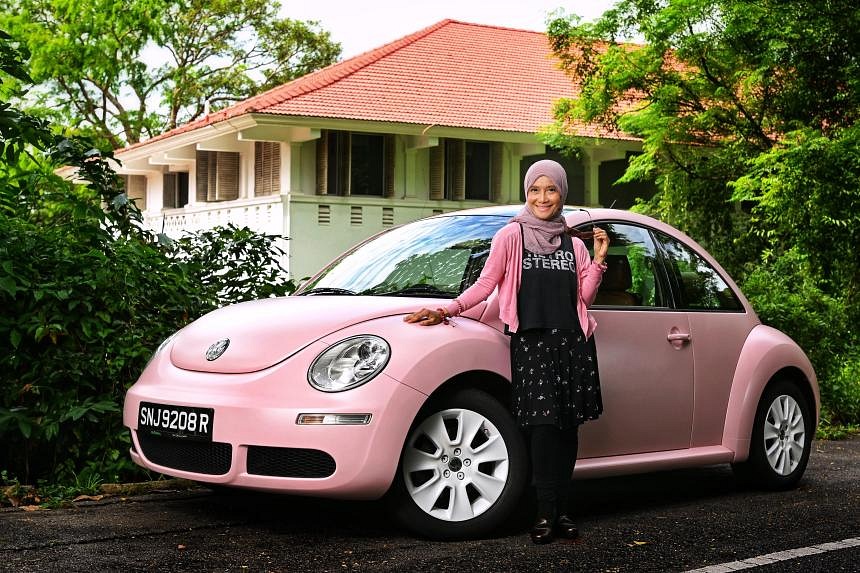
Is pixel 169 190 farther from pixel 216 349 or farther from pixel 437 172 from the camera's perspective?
pixel 216 349

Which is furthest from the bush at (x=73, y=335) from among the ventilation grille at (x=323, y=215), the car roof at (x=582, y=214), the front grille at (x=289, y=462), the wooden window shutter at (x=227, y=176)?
the wooden window shutter at (x=227, y=176)

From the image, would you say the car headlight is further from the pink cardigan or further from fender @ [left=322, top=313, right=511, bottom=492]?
the pink cardigan

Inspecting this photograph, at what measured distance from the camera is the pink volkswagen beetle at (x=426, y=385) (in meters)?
5.69

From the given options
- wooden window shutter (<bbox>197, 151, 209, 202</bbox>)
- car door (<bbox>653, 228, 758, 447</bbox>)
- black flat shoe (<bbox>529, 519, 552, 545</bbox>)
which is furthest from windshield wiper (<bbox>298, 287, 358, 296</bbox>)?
wooden window shutter (<bbox>197, 151, 209, 202</bbox>)

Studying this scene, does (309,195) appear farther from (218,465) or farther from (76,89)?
(218,465)

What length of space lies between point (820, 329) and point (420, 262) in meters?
7.16

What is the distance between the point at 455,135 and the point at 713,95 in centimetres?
793

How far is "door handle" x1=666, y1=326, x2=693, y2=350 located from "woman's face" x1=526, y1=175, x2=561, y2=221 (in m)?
1.31

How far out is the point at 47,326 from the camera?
7.45 m

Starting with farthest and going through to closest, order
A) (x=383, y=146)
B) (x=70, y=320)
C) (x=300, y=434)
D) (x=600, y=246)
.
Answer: (x=383, y=146), (x=70, y=320), (x=600, y=246), (x=300, y=434)

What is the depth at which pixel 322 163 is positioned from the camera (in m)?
27.9

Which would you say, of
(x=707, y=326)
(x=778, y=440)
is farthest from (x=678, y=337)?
(x=778, y=440)

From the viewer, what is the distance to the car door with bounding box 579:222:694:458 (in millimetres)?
6625

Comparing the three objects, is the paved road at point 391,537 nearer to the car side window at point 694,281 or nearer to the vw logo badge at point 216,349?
the vw logo badge at point 216,349
